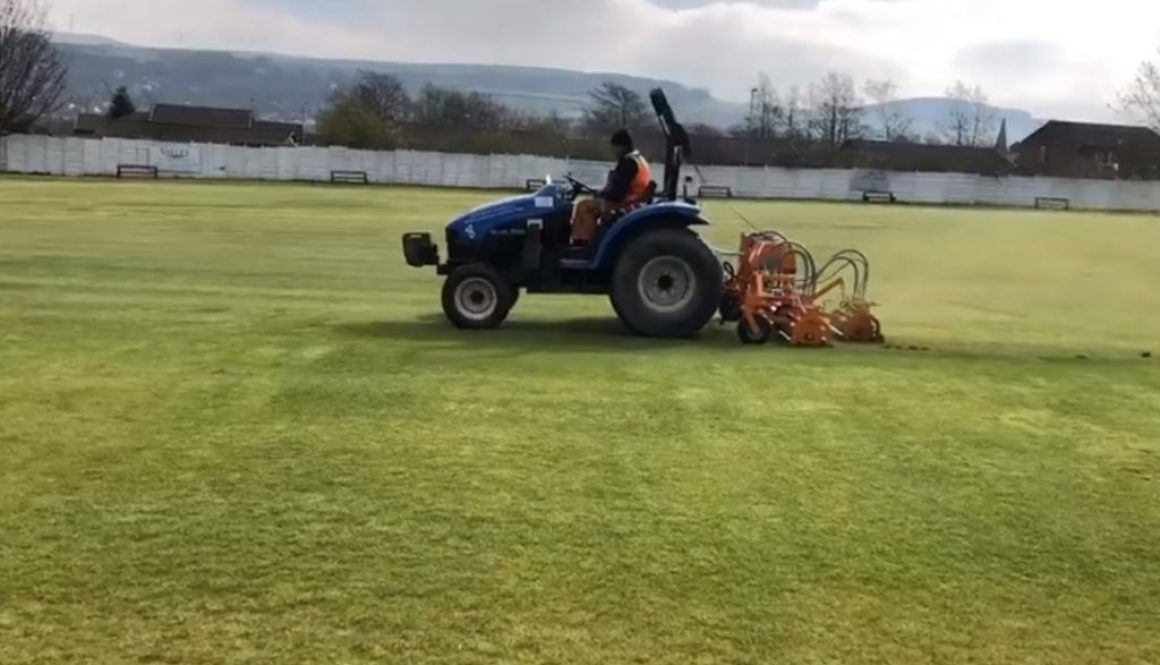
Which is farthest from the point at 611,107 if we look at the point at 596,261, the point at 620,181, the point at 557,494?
the point at 557,494

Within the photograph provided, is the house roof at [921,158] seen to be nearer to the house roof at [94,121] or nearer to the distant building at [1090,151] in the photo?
the distant building at [1090,151]

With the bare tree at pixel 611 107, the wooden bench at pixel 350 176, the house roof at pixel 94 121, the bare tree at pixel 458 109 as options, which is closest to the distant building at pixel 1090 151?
the bare tree at pixel 611 107

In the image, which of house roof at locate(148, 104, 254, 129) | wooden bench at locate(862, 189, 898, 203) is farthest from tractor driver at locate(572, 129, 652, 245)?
house roof at locate(148, 104, 254, 129)

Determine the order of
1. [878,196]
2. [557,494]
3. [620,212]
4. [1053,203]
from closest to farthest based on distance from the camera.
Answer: [557,494]
[620,212]
[878,196]
[1053,203]

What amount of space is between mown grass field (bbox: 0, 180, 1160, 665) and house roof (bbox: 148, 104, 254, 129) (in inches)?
3356

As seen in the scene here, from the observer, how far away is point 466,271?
11.0 m

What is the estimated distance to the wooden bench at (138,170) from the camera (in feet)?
177

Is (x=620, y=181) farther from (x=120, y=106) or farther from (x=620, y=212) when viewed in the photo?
(x=120, y=106)

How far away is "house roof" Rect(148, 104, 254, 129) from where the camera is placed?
92750mm

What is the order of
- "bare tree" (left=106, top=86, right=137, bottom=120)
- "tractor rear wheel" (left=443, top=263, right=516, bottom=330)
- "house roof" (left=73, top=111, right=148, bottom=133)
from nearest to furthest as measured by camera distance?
1. "tractor rear wheel" (left=443, top=263, right=516, bottom=330)
2. "house roof" (left=73, top=111, right=148, bottom=133)
3. "bare tree" (left=106, top=86, right=137, bottom=120)

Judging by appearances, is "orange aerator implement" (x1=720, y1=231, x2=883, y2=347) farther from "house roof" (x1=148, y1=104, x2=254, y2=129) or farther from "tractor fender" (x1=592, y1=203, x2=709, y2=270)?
"house roof" (x1=148, y1=104, x2=254, y2=129)

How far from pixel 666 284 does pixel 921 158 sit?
71.3 metres

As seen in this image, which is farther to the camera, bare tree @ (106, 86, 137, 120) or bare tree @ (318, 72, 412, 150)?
bare tree @ (106, 86, 137, 120)

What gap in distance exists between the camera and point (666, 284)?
11.0 meters
